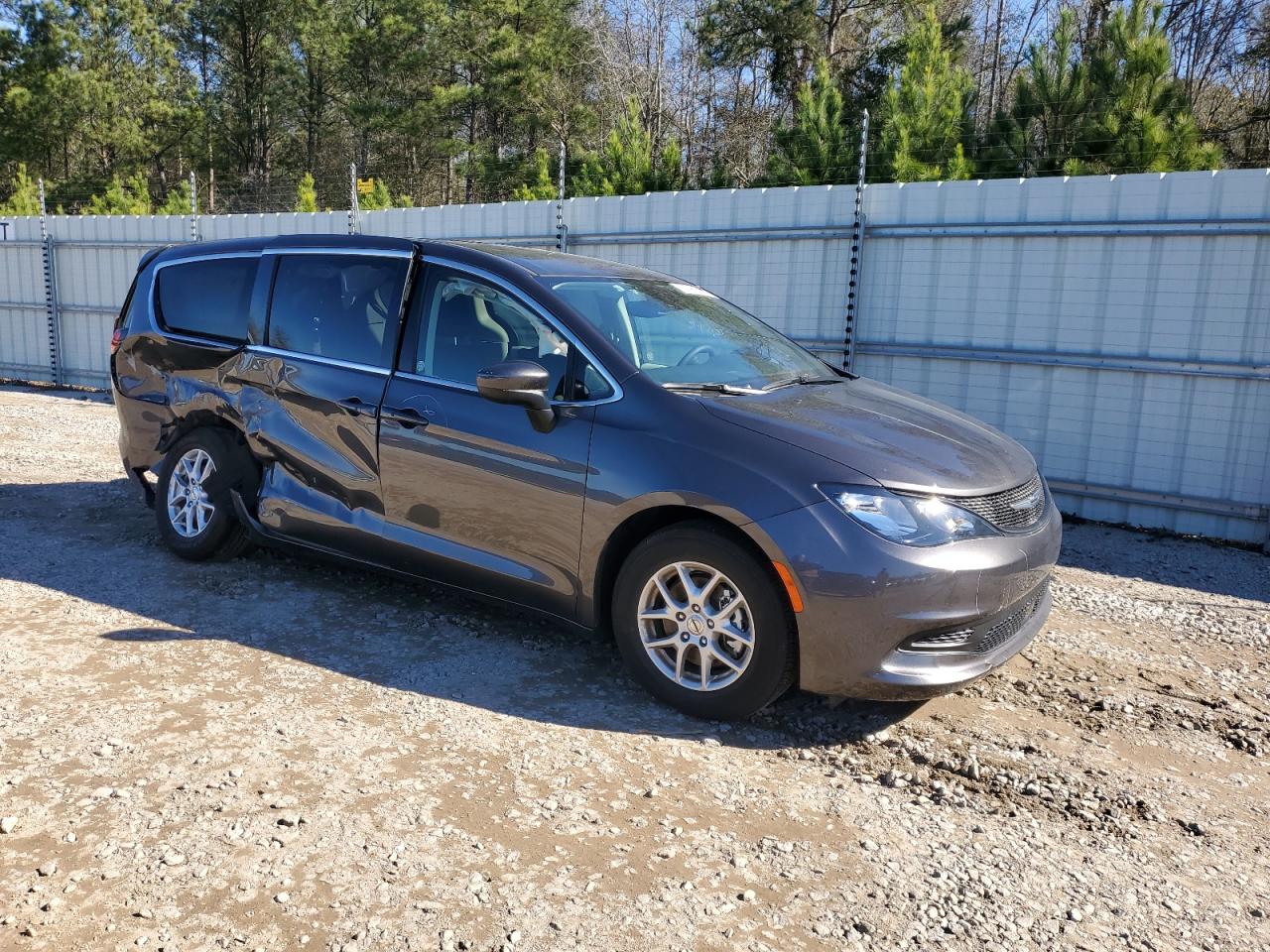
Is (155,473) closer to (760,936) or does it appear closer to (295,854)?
(295,854)

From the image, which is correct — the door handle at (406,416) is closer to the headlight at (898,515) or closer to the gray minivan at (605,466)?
the gray minivan at (605,466)

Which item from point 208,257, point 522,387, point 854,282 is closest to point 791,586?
point 522,387

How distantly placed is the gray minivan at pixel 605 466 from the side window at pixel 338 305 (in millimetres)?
14

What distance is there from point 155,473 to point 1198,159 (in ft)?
46.7

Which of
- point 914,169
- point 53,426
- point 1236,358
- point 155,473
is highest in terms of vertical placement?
point 914,169

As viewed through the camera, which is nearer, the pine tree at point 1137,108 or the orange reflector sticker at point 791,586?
the orange reflector sticker at point 791,586

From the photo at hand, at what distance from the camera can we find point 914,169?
49.8 feet

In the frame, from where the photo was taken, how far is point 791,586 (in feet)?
11.7

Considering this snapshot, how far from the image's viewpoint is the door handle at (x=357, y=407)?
4684mm

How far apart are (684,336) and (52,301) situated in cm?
1314

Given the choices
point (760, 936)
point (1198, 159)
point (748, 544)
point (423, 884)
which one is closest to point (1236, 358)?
point (748, 544)

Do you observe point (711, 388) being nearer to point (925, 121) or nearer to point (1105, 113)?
point (925, 121)

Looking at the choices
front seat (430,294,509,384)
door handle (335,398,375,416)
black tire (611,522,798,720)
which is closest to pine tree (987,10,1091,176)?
front seat (430,294,509,384)

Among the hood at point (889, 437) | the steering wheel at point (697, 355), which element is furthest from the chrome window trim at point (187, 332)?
the hood at point (889, 437)
